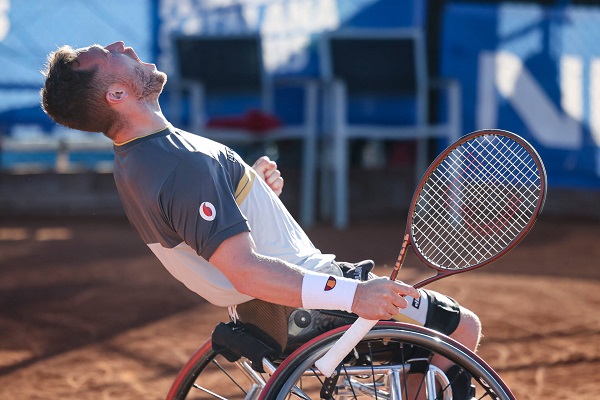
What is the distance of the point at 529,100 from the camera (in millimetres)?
8570

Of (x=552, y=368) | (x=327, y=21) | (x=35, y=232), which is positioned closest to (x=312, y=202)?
(x=327, y=21)

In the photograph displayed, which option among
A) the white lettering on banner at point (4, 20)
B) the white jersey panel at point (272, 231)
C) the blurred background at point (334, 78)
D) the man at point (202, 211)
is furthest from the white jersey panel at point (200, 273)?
the white lettering on banner at point (4, 20)

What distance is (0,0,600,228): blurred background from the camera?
834cm

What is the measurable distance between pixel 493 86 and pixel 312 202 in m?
2.09

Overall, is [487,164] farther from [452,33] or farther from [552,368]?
[452,33]

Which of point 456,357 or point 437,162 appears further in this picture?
point 437,162

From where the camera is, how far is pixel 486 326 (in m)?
4.69

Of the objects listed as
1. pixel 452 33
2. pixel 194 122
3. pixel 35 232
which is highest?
pixel 452 33

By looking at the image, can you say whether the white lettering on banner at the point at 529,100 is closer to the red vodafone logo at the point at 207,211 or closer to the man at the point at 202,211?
the man at the point at 202,211

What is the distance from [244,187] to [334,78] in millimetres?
5931

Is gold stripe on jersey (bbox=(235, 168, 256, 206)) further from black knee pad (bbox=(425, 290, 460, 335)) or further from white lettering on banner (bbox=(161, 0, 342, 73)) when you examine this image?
white lettering on banner (bbox=(161, 0, 342, 73))

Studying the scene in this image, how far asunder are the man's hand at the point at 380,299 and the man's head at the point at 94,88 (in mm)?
757

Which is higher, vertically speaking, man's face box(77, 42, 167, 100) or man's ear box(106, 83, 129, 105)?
man's face box(77, 42, 167, 100)

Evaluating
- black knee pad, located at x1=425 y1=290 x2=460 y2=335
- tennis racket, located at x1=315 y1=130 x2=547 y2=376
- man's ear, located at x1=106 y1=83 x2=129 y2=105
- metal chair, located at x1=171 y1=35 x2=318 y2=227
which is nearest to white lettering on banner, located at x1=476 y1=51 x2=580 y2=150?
metal chair, located at x1=171 y1=35 x2=318 y2=227
